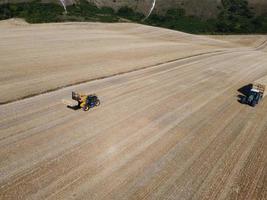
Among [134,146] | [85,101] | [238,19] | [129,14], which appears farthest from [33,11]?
[134,146]

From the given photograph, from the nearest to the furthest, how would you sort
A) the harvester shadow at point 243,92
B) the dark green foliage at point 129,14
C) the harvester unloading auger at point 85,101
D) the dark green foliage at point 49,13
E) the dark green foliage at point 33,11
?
the harvester unloading auger at point 85,101 → the harvester shadow at point 243,92 → the dark green foliage at point 33,11 → the dark green foliage at point 49,13 → the dark green foliage at point 129,14

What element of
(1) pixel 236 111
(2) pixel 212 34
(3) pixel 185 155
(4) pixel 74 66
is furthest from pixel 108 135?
(2) pixel 212 34

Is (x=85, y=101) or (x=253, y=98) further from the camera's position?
Answer: (x=253, y=98)

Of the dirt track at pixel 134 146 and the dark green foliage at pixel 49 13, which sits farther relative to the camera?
the dark green foliage at pixel 49 13

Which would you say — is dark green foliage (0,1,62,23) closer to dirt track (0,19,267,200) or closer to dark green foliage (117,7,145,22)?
dark green foliage (117,7,145,22)

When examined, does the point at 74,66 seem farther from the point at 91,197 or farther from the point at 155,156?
the point at 91,197

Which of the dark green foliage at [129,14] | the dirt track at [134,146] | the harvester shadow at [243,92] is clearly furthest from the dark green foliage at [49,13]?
the harvester shadow at [243,92]

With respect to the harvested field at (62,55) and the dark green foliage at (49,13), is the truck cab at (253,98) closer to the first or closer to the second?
the harvested field at (62,55)

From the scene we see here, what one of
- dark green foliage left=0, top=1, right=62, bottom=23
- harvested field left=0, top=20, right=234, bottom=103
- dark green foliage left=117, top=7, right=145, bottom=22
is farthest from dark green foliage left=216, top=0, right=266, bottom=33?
dark green foliage left=0, top=1, right=62, bottom=23

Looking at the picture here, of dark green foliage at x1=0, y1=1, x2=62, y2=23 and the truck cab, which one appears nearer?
the truck cab

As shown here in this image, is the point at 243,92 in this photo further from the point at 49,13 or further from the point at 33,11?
the point at 33,11
